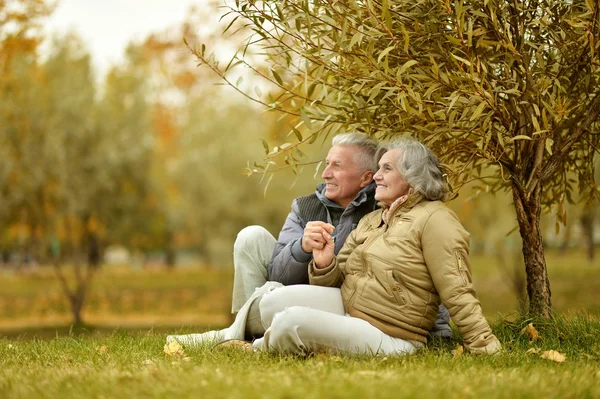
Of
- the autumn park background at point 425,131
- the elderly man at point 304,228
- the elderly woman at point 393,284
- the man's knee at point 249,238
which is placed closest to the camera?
the autumn park background at point 425,131

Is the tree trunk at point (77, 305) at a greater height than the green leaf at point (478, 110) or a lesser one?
lesser

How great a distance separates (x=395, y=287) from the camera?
13.4 feet

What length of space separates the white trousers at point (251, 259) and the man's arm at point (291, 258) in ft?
0.30

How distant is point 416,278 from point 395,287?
133 mm

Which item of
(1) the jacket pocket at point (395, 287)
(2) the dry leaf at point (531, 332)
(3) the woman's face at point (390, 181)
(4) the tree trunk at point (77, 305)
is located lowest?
(4) the tree trunk at point (77, 305)

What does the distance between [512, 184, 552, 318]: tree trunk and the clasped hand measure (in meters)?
1.59

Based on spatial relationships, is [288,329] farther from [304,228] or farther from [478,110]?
[478,110]

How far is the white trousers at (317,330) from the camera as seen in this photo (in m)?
3.95

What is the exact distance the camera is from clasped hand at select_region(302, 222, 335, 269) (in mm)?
4265

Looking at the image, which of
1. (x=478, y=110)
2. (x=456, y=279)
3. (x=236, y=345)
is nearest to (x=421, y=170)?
(x=478, y=110)

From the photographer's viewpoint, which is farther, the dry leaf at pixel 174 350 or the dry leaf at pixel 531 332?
the dry leaf at pixel 531 332

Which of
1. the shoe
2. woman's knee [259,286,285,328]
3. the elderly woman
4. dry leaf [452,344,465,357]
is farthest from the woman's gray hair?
the shoe

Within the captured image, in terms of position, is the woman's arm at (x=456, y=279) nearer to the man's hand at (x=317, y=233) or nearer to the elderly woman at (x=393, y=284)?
the elderly woman at (x=393, y=284)

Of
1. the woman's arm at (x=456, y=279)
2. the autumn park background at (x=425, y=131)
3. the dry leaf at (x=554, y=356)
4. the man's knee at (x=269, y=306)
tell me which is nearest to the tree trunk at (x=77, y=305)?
the autumn park background at (x=425, y=131)
